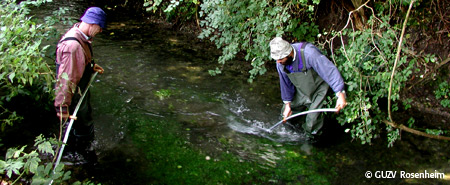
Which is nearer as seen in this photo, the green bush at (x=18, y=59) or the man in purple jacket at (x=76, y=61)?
the green bush at (x=18, y=59)

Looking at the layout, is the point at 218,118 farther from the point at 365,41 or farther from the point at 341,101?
the point at 365,41

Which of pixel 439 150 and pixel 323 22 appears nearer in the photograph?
pixel 439 150

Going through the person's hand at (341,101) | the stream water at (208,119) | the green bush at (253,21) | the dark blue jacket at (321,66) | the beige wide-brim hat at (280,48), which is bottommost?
the stream water at (208,119)

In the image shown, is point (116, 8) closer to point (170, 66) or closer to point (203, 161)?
point (170, 66)

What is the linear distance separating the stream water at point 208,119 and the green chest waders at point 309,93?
0.32m

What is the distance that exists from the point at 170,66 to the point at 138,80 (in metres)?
0.99

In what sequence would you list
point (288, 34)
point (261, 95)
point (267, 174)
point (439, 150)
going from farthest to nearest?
1. point (288, 34)
2. point (261, 95)
3. point (439, 150)
4. point (267, 174)

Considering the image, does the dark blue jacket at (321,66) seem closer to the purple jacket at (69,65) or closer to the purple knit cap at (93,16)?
the purple knit cap at (93,16)

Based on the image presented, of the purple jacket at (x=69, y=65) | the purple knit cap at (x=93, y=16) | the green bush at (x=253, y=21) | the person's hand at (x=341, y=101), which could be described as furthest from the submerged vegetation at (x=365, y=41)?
the purple jacket at (x=69, y=65)

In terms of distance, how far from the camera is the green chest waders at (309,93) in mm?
4656

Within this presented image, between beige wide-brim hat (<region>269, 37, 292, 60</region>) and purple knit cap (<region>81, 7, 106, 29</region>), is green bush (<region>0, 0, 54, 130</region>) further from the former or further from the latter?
beige wide-brim hat (<region>269, 37, 292, 60</region>)

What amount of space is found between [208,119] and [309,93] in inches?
67.1

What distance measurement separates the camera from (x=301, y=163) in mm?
4621

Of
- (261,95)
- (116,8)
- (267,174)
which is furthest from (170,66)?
(116,8)
